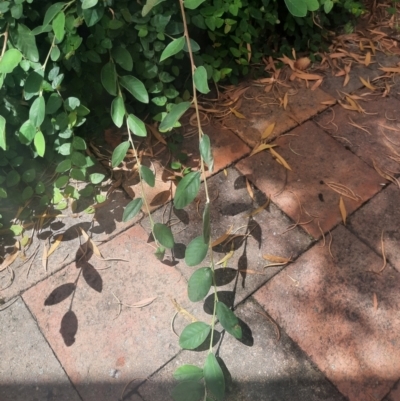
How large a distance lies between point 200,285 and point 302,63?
1.54m

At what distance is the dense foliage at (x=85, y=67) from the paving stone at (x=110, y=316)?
1.09 feet

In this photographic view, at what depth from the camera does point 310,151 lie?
195 cm

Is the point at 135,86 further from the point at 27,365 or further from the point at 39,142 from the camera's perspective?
the point at 27,365

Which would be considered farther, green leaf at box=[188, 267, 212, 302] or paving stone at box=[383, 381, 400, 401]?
paving stone at box=[383, 381, 400, 401]

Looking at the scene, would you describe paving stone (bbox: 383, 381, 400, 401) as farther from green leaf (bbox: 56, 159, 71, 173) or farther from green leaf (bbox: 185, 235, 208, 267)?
green leaf (bbox: 56, 159, 71, 173)

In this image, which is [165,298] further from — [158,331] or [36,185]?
[36,185]

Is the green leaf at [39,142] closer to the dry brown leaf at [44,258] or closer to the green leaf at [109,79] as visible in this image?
the green leaf at [109,79]

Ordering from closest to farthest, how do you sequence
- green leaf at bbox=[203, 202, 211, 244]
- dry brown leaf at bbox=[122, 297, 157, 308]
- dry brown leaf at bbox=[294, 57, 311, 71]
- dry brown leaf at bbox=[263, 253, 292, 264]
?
green leaf at bbox=[203, 202, 211, 244] → dry brown leaf at bbox=[122, 297, 157, 308] → dry brown leaf at bbox=[263, 253, 292, 264] → dry brown leaf at bbox=[294, 57, 311, 71]

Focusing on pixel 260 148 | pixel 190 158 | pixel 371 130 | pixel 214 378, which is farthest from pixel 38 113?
pixel 371 130

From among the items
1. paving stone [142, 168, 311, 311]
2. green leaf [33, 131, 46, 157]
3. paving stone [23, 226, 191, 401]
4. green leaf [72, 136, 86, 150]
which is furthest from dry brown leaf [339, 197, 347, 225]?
green leaf [33, 131, 46, 157]

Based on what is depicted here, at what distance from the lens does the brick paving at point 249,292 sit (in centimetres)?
136

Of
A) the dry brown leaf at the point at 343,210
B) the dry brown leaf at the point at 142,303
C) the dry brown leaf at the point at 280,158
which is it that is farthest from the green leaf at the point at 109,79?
the dry brown leaf at the point at 343,210

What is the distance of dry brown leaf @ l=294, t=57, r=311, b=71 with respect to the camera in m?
2.32

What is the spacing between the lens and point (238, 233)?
1695 mm
